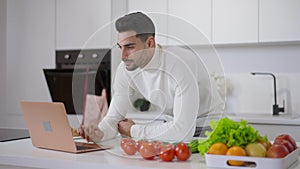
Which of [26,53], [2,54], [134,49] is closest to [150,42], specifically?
[134,49]

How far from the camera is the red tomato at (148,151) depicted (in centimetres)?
144

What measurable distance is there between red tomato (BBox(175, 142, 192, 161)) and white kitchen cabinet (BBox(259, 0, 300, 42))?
6.18 feet

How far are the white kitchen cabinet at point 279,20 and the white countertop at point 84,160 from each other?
1776mm

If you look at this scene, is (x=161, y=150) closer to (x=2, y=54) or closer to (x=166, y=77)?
(x=166, y=77)

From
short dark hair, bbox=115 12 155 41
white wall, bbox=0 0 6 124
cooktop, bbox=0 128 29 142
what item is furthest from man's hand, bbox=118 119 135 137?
white wall, bbox=0 0 6 124

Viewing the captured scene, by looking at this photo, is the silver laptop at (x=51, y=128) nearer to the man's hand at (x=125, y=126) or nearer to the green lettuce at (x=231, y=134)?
the man's hand at (x=125, y=126)

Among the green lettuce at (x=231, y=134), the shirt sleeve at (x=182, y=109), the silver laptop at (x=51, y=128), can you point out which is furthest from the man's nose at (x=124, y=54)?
the green lettuce at (x=231, y=134)

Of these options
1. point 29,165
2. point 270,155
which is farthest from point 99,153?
point 270,155

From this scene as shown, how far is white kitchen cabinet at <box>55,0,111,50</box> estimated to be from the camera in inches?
143

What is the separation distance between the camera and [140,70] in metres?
1.55

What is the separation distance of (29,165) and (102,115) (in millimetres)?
307

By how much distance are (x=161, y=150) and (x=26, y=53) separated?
9.17 feet

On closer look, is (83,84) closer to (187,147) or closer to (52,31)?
(187,147)

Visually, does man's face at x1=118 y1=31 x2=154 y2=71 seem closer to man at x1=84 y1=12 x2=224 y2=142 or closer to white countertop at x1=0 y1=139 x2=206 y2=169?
man at x1=84 y1=12 x2=224 y2=142
